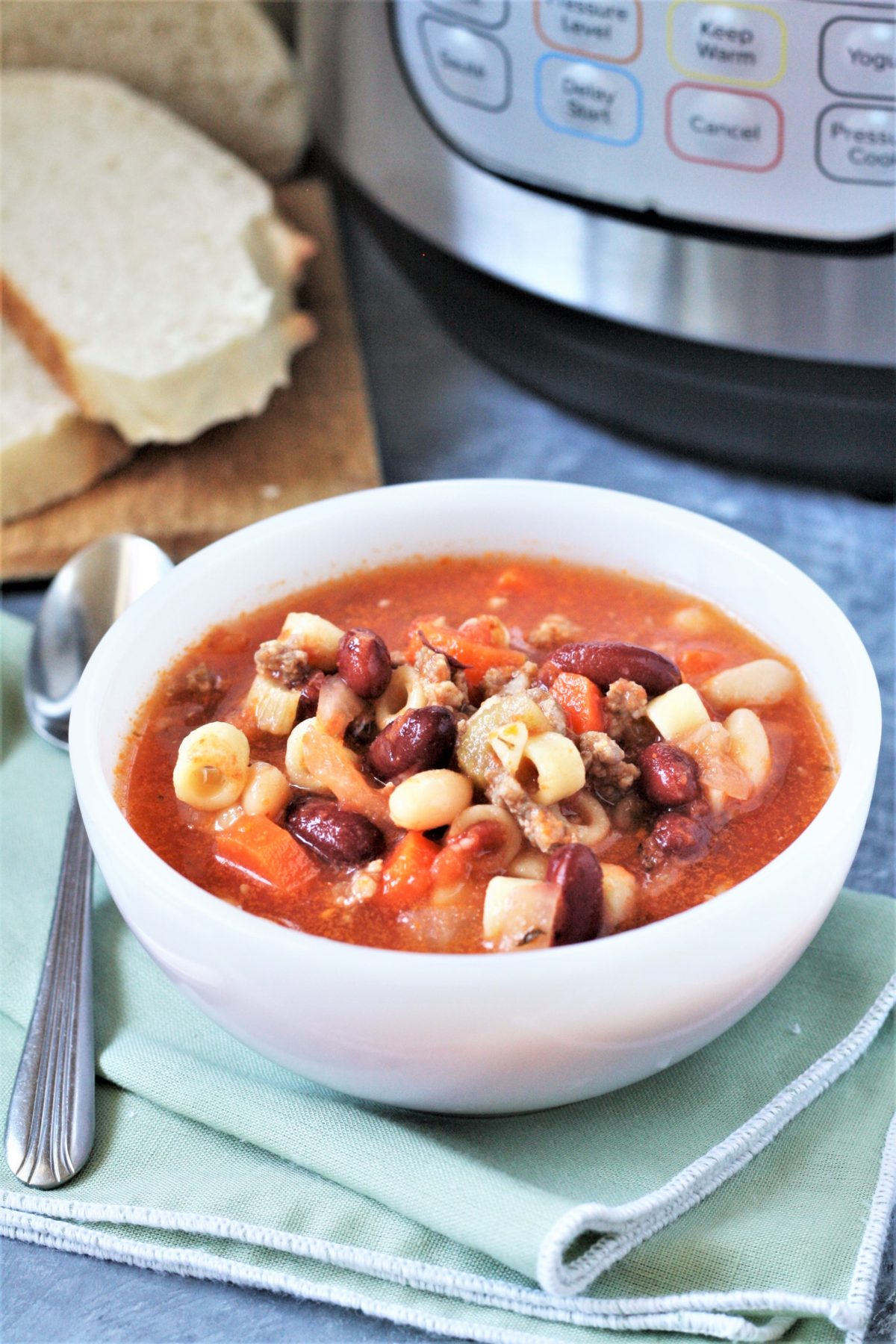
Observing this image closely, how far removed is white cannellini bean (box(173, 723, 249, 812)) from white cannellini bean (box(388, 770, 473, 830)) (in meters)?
0.19

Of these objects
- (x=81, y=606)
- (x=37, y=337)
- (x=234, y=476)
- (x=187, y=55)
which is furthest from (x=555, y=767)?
(x=187, y=55)

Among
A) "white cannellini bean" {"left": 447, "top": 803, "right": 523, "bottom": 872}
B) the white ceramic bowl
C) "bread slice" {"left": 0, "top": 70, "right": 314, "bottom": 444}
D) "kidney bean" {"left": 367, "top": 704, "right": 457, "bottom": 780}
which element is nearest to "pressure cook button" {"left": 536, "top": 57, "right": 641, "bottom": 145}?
"bread slice" {"left": 0, "top": 70, "right": 314, "bottom": 444}

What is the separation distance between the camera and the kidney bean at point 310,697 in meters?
1.55

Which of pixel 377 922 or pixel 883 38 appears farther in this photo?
pixel 883 38

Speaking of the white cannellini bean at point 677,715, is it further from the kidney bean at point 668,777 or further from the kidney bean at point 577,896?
the kidney bean at point 577,896

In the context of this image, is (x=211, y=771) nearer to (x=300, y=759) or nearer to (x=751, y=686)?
(x=300, y=759)

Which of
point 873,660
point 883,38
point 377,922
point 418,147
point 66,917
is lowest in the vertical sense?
point 873,660

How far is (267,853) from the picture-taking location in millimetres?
1392

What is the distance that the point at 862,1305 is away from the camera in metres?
1.19

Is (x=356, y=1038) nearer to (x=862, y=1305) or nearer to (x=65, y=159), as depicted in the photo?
(x=862, y=1305)

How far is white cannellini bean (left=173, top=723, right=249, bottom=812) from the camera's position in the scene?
1.46m

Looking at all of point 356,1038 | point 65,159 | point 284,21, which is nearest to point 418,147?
point 65,159

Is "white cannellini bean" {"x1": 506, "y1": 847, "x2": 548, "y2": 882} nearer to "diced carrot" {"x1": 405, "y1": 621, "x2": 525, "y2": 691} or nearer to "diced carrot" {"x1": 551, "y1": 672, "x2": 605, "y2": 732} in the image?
"diced carrot" {"x1": 551, "y1": 672, "x2": 605, "y2": 732}

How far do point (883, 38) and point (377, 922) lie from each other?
1399mm
